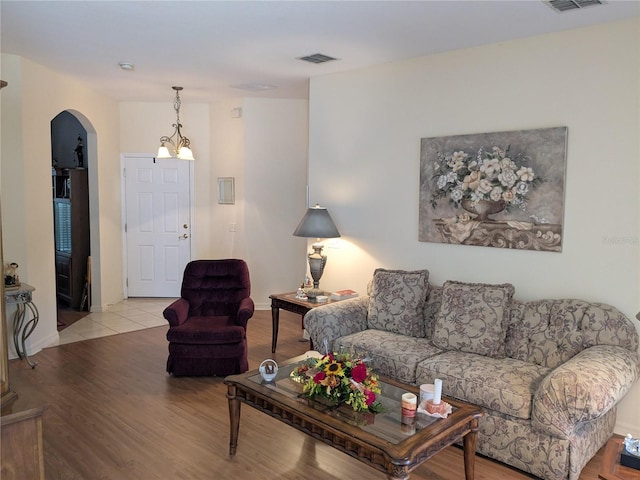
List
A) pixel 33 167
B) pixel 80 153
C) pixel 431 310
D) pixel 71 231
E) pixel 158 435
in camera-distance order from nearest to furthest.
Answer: pixel 158 435, pixel 431 310, pixel 33 167, pixel 71 231, pixel 80 153

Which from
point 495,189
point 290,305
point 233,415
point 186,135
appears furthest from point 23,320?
point 495,189

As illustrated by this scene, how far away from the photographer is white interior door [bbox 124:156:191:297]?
691 cm

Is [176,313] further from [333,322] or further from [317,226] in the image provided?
[317,226]

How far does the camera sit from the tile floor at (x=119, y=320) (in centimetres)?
541

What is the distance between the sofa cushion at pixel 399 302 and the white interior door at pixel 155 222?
3714 mm

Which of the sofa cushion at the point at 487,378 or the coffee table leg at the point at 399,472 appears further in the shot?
the sofa cushion at the point at 487,378

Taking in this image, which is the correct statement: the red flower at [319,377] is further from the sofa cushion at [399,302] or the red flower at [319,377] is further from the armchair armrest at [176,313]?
the armchair armrest at [176,313]

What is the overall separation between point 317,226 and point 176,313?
147 centimetres

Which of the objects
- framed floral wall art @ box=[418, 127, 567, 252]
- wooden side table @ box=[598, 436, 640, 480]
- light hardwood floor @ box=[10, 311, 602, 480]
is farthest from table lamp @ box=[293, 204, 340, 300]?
wooden side table @ box=[598, 436, 640, 480]

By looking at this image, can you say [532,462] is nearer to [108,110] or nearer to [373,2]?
[373,2]

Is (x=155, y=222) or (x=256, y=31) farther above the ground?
(x=256, y=31)

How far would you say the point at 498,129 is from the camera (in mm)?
3805

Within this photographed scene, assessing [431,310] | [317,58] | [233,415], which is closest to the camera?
[233,415]

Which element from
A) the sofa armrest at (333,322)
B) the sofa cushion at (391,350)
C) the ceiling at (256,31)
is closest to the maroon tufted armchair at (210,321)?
the sofa armrest at (333,322)
